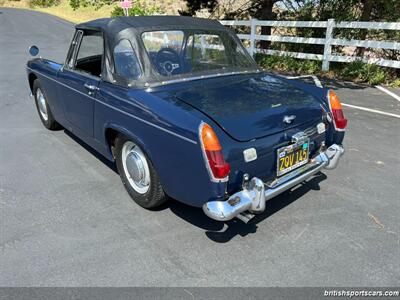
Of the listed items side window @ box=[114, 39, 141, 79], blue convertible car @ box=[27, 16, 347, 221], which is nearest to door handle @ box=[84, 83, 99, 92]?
blue convertible car @ box=[27, 16, 347, 221]

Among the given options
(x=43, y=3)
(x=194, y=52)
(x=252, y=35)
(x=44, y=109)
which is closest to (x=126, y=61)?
(x=194, y=52)

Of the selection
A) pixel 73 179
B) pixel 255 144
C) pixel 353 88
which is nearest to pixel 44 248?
pixel 73 179

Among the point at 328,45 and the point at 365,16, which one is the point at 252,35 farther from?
the point at 365,16

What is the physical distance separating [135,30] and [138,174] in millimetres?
1359

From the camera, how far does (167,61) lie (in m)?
3.51

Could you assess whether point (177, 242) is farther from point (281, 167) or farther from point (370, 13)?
point (370, 13)

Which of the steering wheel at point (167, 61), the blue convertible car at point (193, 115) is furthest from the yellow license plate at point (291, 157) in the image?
the steering wheel at point (167, 61)

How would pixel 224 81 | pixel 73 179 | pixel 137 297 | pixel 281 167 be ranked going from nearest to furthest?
pixel 137 297, pixel 281 167, pixel 224 81, pixel 73 179

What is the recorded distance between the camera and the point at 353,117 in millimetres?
6121

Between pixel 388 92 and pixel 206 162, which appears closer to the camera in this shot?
pixel 206 162

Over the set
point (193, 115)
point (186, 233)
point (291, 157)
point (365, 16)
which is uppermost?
point (365, 16)

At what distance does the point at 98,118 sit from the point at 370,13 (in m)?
9.28

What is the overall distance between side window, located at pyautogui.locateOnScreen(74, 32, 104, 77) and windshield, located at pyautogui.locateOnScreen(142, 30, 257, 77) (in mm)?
650

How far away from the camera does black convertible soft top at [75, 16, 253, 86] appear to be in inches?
130
